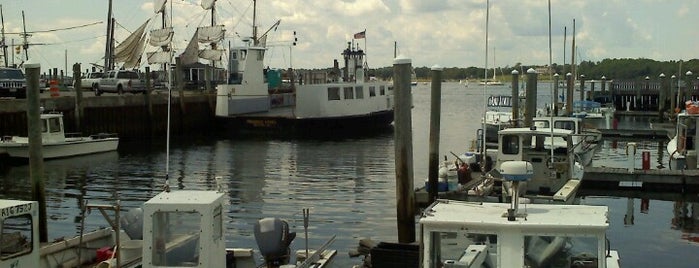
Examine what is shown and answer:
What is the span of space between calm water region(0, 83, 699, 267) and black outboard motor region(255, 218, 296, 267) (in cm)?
334

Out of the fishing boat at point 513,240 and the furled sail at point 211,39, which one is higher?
the furled sail at point 211,39

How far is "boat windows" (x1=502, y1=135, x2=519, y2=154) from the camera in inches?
866

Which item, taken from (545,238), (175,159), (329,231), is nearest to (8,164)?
(175,159)

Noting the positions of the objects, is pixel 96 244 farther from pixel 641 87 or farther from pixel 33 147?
Answer: pixel 641 87

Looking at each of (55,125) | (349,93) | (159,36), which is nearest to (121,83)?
(159,36)

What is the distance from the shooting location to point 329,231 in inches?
819

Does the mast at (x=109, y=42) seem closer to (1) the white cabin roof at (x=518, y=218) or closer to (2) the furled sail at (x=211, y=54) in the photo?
(2) the furled sail at (x=211, y=54)

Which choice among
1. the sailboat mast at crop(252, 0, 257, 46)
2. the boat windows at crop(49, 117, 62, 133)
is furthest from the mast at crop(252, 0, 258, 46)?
the boat windows at crop(49, 117, 62, 133)

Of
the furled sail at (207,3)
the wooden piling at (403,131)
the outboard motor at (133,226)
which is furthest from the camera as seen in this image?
the furled sail at (207,3)

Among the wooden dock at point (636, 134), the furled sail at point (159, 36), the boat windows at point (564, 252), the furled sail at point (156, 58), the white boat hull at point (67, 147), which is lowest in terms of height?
the wooden dock at point (636, 134)

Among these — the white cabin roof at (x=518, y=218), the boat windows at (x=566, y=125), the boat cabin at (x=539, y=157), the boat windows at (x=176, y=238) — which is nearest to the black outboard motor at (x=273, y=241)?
the boat windows at (x=176, y=238)

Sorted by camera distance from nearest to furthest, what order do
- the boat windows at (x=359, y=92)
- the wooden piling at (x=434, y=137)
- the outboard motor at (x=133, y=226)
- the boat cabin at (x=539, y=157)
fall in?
the outboard motor at (x=133, y=226) < the wooden piling at (x=434, y=137) < the boat cabin at (x=539, y=157) < the boat windows at (x=359, y=92)

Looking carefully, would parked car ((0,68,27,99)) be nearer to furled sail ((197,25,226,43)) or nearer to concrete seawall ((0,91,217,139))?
concrete seawall ((0,91,217,139))

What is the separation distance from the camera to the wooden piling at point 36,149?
1694 cm
